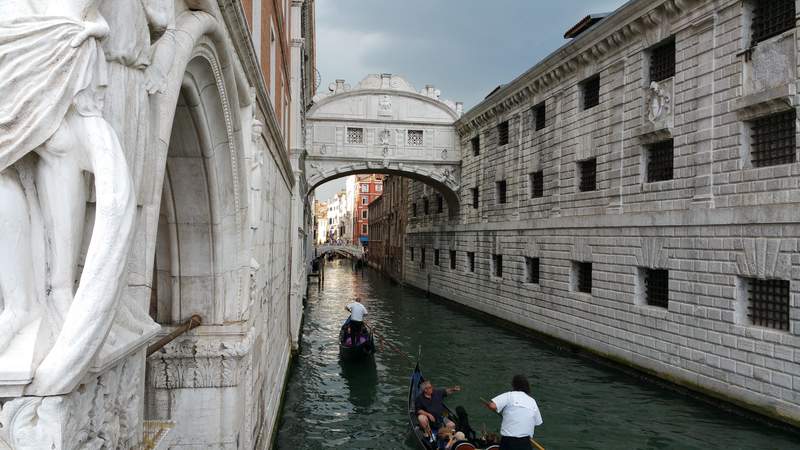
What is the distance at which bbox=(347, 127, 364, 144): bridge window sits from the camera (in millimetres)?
19312

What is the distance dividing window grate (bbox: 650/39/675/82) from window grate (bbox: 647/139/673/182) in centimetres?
131

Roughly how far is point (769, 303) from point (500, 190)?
9933mm

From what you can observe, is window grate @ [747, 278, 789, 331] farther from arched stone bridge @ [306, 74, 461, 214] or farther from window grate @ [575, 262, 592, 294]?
arched stone bridge @ [306, 74, 461, 214]

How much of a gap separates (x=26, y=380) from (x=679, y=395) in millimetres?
9708

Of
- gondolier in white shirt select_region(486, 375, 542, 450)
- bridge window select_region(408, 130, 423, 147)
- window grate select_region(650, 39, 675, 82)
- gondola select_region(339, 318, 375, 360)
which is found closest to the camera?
gondolier in white shirt select_region(486, 375, 542, 450)

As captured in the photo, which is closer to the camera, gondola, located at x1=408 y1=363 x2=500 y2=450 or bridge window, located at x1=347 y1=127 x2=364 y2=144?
gondola, located at x1=408 y1=363 x2=500 y2=450

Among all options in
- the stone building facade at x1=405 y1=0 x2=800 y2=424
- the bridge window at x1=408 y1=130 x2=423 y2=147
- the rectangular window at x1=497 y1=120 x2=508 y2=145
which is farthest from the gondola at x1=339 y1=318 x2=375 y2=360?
the bridge window at x1=408 y1=130 x2=423 y2=147

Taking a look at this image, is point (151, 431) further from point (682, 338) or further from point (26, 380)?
point (682, 338)

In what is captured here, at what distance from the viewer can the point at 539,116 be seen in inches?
588

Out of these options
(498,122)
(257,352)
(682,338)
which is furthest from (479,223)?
(257,352)

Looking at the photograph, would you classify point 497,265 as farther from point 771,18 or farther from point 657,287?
point 771,18

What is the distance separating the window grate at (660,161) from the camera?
9.85 meters

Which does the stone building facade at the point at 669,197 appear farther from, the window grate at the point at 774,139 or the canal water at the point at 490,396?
the canal water at the point at 490,396

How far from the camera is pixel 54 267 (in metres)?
1.40
